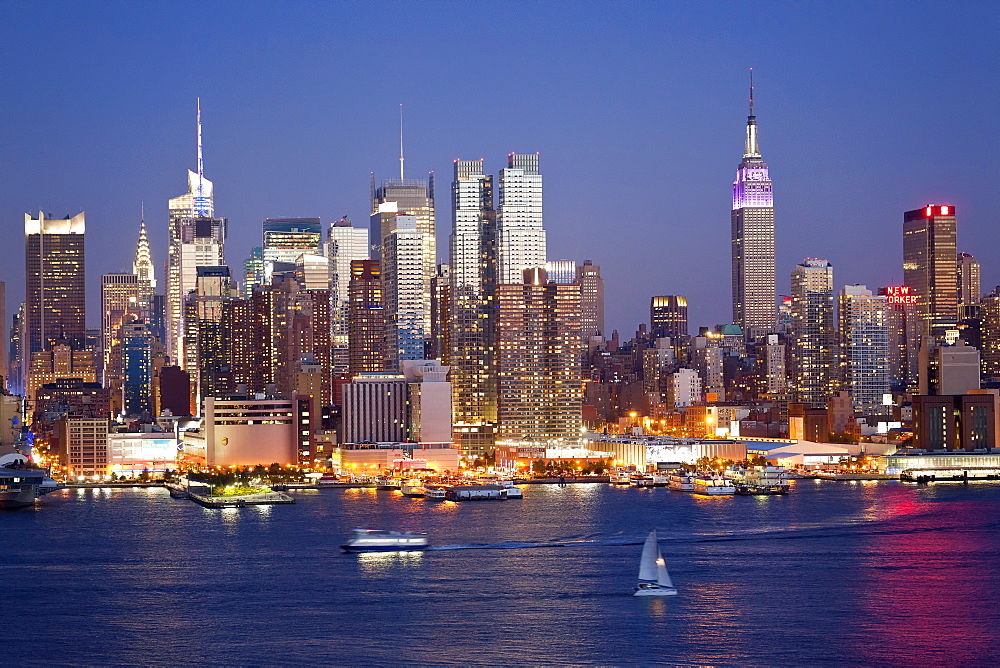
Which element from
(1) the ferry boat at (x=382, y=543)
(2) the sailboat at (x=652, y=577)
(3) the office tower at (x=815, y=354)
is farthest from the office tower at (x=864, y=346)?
(2) the sailboat at (x=652, y=577)

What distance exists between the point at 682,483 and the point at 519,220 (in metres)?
45.6

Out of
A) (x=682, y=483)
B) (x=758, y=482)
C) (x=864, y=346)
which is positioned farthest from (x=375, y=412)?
(x=864, y=346)

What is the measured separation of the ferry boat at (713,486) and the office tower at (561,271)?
110ft

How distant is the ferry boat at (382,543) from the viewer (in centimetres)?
4791

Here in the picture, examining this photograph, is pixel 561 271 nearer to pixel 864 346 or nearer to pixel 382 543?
pixel 864 346

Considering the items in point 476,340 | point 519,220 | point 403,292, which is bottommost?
point 476,340

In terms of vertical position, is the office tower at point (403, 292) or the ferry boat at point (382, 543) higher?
the office tower at point (403, 292)

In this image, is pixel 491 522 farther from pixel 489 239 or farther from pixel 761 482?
pixel 489 239

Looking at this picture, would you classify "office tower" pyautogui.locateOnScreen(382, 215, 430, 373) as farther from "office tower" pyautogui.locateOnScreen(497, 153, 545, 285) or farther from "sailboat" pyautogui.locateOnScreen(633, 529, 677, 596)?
"sailboat" pyautogui.locateOnScreen(633, 529, 677, 596)

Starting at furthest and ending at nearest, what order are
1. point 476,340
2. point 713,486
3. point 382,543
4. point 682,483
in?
point 476,340 → point 682,483 → point 713,486 → point 382,543

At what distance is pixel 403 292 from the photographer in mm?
143625

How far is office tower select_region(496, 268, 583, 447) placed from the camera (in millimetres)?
106125

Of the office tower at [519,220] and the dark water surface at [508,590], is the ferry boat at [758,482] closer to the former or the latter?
the dark water surface at [508,590]

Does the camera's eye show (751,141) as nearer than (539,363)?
No
